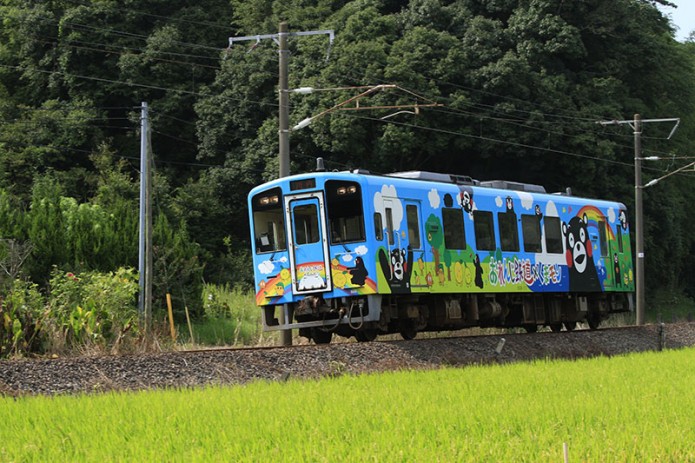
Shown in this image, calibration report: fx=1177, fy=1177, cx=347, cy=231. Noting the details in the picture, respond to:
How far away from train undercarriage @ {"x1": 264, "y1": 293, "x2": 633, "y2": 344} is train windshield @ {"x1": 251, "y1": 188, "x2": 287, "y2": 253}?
1085mm

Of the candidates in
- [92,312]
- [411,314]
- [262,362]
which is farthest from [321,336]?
[262,362]

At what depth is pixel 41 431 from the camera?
9117mm

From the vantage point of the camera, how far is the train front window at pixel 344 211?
18.4 meters

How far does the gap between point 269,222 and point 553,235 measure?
6.72 meters

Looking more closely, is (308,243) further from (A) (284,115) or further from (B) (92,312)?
(A) (284,115)

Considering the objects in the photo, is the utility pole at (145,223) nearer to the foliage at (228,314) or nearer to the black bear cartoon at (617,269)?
the foliage at (228,314)

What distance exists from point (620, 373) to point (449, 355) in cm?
362

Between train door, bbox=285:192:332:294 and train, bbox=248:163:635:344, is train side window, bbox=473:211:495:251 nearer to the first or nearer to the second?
train, bbox=248:163:635:344

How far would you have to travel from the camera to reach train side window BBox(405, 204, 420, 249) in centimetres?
1925

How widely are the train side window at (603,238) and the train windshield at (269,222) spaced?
9155 millimetres

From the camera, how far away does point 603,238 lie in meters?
26.0

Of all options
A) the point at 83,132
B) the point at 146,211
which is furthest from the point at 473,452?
the point at 83,132

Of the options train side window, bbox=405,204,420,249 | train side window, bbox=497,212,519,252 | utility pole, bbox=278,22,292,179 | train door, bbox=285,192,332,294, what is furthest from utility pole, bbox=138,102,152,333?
train side window, bbox=405,204,420,249

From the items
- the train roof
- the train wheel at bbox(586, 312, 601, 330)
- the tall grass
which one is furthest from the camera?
the tall grass
